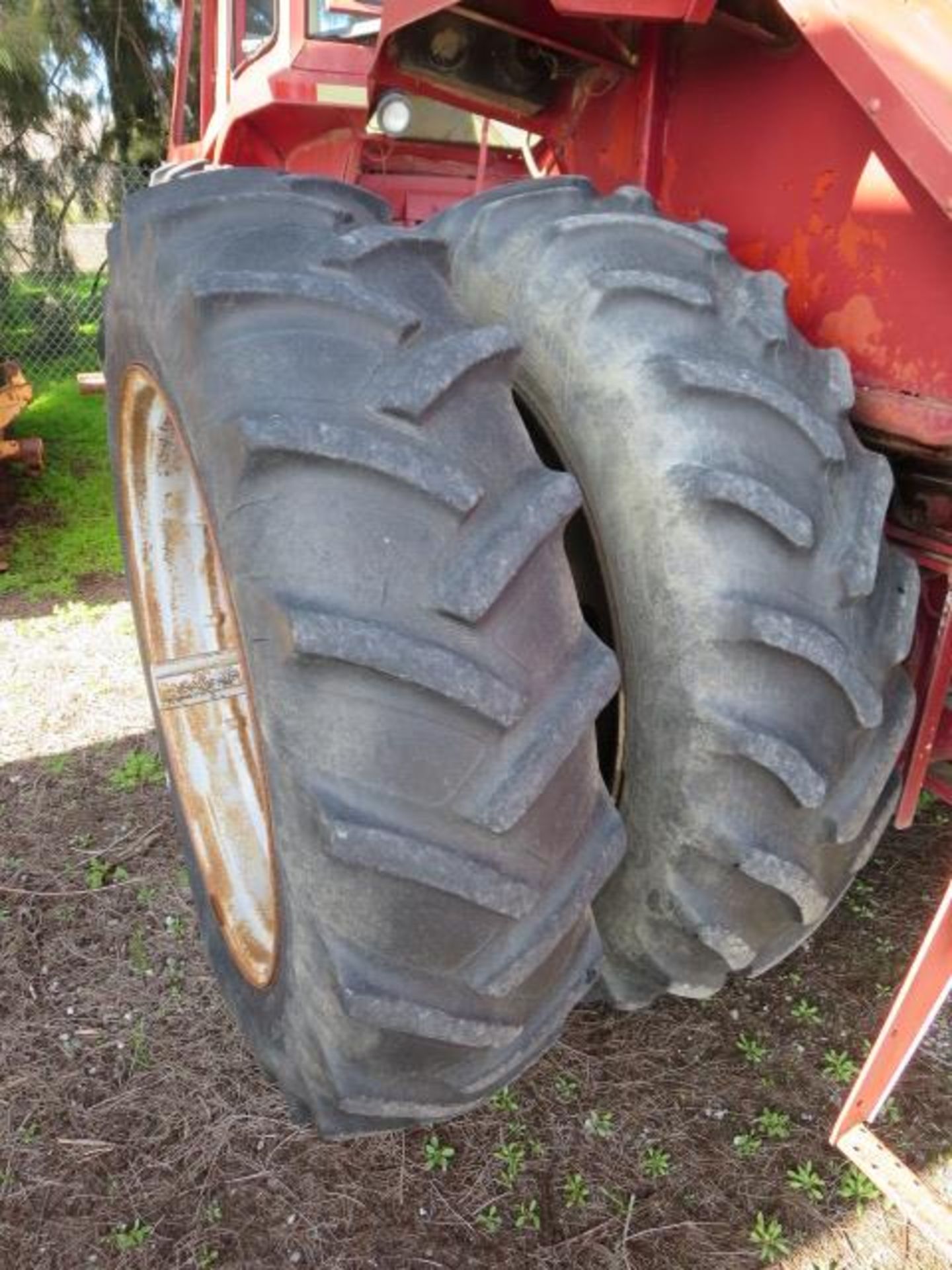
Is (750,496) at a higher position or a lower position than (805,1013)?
higher

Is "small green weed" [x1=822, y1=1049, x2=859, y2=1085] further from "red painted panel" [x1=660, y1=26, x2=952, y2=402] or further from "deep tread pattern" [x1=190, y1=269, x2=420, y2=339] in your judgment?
"deep tread pattern" [x1=190, y1=269, x2=420, y2=339]

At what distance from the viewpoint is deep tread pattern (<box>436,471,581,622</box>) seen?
1.15 meters

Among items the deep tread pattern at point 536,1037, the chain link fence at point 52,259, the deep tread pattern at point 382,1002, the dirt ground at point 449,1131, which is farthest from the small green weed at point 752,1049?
the chain link fence at point 52,259

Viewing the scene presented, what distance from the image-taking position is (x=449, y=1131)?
6.16 feet

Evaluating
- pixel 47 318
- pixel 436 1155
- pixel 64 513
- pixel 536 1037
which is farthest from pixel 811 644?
pixel 47 318

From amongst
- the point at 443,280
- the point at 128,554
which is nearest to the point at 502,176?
the point at 128,554

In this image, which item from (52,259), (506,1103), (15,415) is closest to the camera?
(506,1103)

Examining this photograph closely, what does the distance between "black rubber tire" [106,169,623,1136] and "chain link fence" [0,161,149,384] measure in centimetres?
853

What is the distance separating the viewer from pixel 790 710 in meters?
1.37

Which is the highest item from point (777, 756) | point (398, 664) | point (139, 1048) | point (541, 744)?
point (398, 664)

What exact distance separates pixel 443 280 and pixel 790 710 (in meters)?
0.70

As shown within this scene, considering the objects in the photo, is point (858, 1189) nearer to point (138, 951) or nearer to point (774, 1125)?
point (774, 1125)

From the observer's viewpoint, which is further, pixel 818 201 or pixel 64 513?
pixel 64 513

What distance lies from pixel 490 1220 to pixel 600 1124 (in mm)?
261
